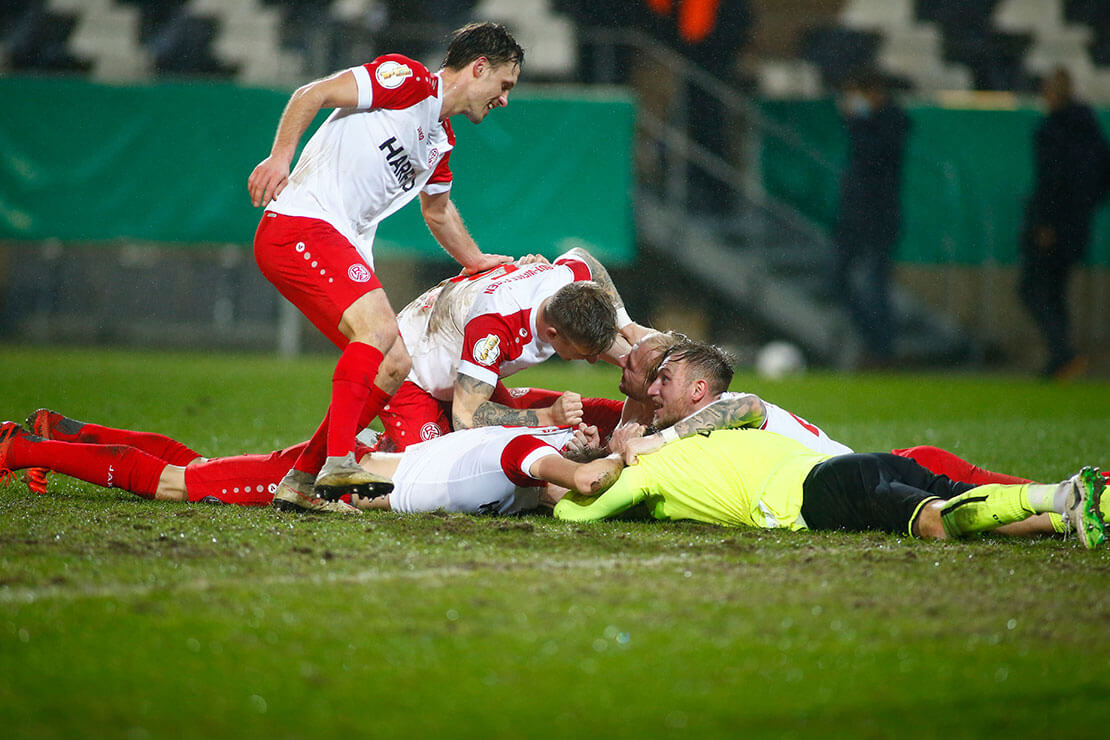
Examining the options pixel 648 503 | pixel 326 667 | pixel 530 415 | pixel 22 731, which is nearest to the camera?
pixel 22 731

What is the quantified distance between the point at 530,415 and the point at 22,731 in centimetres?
300

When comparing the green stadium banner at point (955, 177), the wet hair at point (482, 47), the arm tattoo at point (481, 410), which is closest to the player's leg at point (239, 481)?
the arm tattoo at point (481, 410)

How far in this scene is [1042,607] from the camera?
2.81 metres

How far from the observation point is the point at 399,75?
Result: 14.8ft

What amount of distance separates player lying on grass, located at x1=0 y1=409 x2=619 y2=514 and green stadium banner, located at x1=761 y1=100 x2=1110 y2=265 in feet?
30.8

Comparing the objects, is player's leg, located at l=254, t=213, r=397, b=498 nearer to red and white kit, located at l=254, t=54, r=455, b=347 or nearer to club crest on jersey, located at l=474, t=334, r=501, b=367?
red and white kit, located at l=254, t=54, r=455, b=347

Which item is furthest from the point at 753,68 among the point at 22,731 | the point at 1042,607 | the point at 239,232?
the point at 22,731

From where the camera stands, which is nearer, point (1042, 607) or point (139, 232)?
point (1042, 607)

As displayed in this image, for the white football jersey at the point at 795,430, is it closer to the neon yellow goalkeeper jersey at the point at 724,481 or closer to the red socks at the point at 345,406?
the neon yellow goalkeeper jersey at the point at 724,481

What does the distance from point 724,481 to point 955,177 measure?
996 centimetres

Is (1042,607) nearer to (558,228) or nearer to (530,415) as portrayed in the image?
(530,415)

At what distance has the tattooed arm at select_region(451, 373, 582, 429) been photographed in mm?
4641

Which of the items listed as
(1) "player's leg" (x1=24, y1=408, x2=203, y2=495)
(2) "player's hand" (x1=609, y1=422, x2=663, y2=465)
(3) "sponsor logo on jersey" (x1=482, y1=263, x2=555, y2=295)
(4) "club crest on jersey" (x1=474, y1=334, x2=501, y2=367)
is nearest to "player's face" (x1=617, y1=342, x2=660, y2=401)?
(2) "player's hand" (x1=609, y1=422, x2=663, y2=465)

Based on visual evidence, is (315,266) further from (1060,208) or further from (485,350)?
(1060,208)
